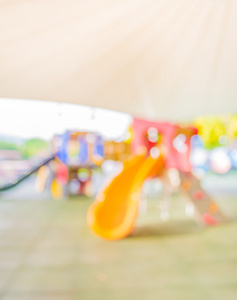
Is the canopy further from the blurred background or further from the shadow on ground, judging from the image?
the shadow on ground

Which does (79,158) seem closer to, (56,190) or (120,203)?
(56,190)

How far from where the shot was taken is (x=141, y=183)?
411 centimetres

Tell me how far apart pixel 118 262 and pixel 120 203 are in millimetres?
1227

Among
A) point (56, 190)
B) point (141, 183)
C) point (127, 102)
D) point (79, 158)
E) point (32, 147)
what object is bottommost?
point (56, 190)

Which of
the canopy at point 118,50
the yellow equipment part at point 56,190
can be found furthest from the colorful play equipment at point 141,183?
the yellow equipment part at point 56,190

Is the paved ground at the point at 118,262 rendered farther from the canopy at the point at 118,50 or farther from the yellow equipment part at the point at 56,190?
the yellow equipment part at the point at 56,190

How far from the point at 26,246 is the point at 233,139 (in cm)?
1295

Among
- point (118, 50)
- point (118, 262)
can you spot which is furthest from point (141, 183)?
point (118, 50)

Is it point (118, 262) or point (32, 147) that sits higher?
point (32, 147)

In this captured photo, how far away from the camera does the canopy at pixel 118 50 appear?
209cm

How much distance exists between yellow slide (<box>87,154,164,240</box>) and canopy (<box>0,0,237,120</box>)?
1154mm

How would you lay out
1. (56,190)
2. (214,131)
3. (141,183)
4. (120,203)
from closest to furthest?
1. (120,203)
2. (141,183)
3. (56,190)
4. (214,131)

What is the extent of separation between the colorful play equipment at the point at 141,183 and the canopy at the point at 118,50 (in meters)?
1.20

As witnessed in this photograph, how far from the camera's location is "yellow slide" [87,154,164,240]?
3.68 metres
